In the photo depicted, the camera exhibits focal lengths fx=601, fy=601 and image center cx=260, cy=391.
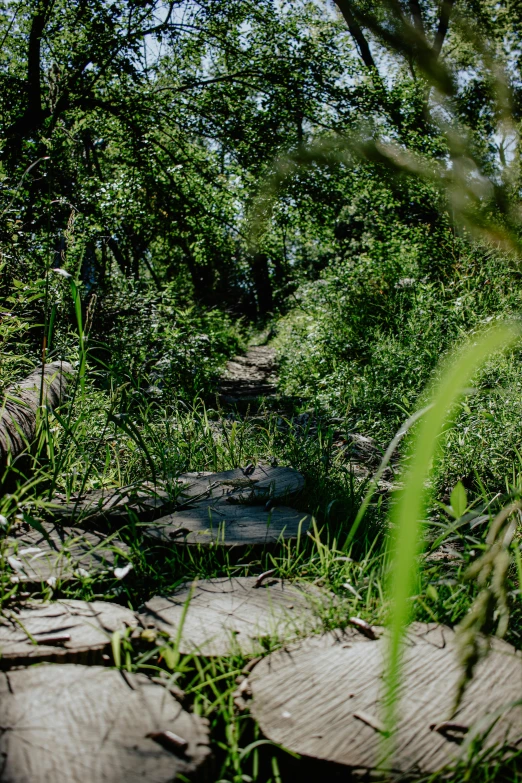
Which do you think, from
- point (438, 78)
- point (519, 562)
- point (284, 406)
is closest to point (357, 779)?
point (519, 562)

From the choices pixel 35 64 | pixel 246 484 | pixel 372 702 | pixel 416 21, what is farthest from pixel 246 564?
pixel 35 64

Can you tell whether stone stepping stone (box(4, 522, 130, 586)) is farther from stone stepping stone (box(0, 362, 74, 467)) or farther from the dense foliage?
the dense foliage

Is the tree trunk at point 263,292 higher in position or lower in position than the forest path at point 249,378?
higher

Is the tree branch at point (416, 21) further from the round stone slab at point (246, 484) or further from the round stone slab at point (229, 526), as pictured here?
the round stone slab at point (246, 484)

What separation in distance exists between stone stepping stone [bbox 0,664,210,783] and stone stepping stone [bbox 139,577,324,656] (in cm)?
22

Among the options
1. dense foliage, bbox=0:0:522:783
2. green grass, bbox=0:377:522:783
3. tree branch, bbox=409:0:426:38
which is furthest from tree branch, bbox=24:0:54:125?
tree branch, bbox=409:0:426:38

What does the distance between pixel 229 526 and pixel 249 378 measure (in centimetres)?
641

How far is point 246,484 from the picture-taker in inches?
108

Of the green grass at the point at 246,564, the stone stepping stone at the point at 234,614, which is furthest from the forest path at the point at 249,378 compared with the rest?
the stone stepping stone at the point at 234,614

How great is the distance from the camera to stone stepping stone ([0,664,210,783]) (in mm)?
1087

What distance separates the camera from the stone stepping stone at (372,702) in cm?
119

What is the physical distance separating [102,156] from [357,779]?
9.09 meters

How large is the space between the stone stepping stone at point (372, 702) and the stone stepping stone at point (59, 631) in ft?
1.36

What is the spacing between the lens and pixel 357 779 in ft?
3.77
